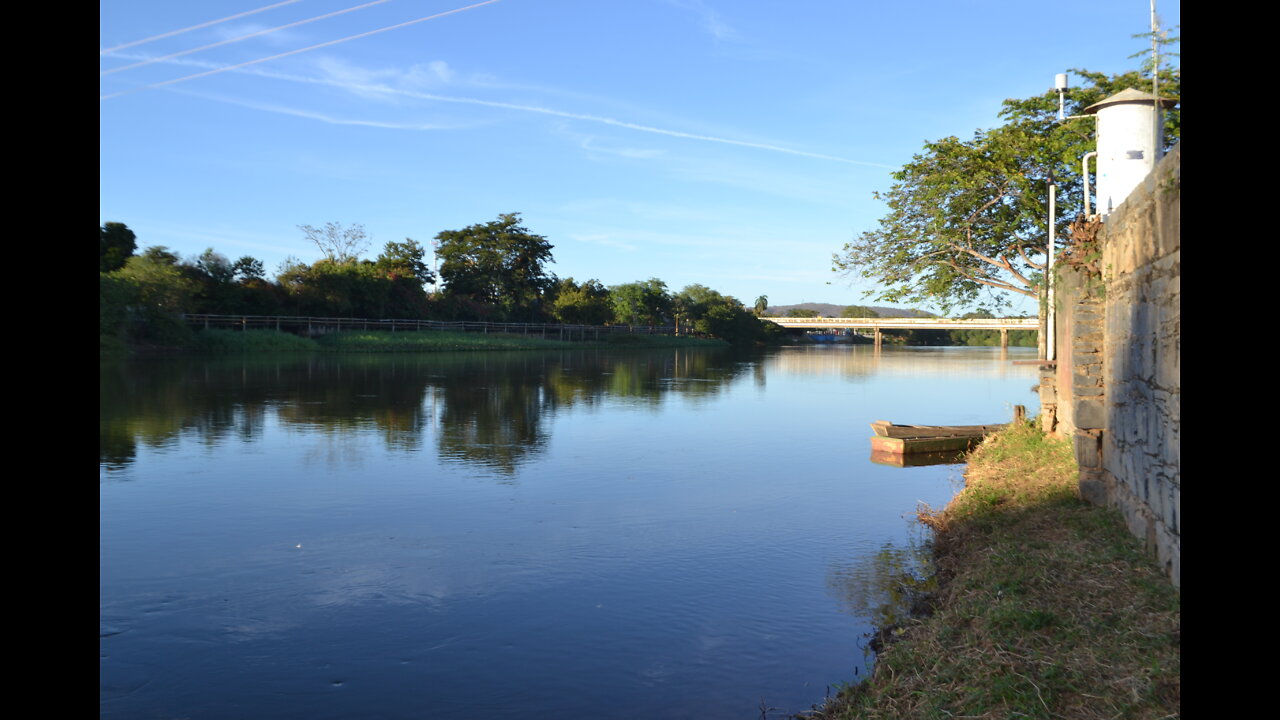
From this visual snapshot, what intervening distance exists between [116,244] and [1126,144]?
58.0 meters

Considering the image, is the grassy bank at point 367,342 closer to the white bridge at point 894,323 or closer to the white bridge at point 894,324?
the white bridge at point 894,323

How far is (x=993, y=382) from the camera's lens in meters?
38.9

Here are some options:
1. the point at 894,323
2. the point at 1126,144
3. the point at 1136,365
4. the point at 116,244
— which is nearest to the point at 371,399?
the point at 1126,144

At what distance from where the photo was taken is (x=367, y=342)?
57281mm

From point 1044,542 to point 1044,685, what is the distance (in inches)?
130

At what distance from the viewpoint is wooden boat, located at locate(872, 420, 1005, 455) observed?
1602 centimetres

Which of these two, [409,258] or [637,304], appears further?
[637,304]

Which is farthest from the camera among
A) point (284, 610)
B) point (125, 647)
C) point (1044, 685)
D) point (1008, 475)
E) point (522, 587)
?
point (1008, 475)

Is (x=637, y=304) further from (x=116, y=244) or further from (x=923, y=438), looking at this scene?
(x=923, y=438)

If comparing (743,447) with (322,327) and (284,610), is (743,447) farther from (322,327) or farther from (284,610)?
(322,327)

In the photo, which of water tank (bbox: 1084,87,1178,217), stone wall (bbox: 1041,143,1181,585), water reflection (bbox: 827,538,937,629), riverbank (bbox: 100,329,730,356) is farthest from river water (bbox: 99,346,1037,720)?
riverbank (bbox: 100,329,730,356)

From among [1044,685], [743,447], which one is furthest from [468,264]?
[1044,685]

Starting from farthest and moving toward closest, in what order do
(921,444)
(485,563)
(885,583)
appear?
(921,444) < (485,563) < (885,583)
